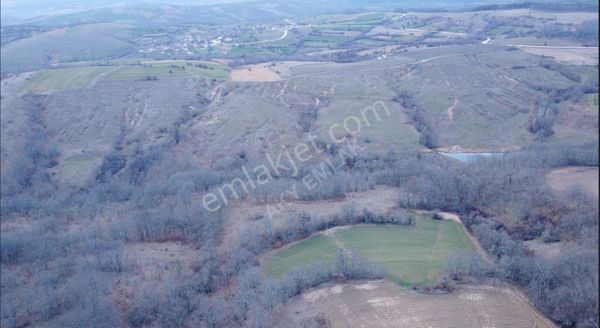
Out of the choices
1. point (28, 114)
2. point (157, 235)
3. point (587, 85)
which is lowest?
point (157, 235)

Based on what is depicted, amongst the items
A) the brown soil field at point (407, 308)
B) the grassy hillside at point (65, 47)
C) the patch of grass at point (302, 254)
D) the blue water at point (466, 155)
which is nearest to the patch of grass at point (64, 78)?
the grassy hillside at point (65, 47)

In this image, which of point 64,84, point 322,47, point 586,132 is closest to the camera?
point 586,132

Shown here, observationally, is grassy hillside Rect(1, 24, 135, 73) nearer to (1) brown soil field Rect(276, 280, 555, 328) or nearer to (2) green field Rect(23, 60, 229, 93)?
(2) green field Rect(23, 60, 229, 93)

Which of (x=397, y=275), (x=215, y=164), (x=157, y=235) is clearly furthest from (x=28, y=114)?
(x=397, y=275)

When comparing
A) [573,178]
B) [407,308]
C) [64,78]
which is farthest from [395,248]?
[64,78]

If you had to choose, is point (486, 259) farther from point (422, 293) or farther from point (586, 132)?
point (586, 132)

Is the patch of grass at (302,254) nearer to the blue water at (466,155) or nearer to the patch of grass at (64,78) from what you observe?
the blue water at (466,155)

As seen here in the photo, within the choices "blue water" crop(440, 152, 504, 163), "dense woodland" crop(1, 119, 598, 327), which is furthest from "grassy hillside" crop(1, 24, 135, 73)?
"blue water" crop(440, 152, 504, 163)

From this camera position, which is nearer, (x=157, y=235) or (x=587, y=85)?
(x=157, y=235)
